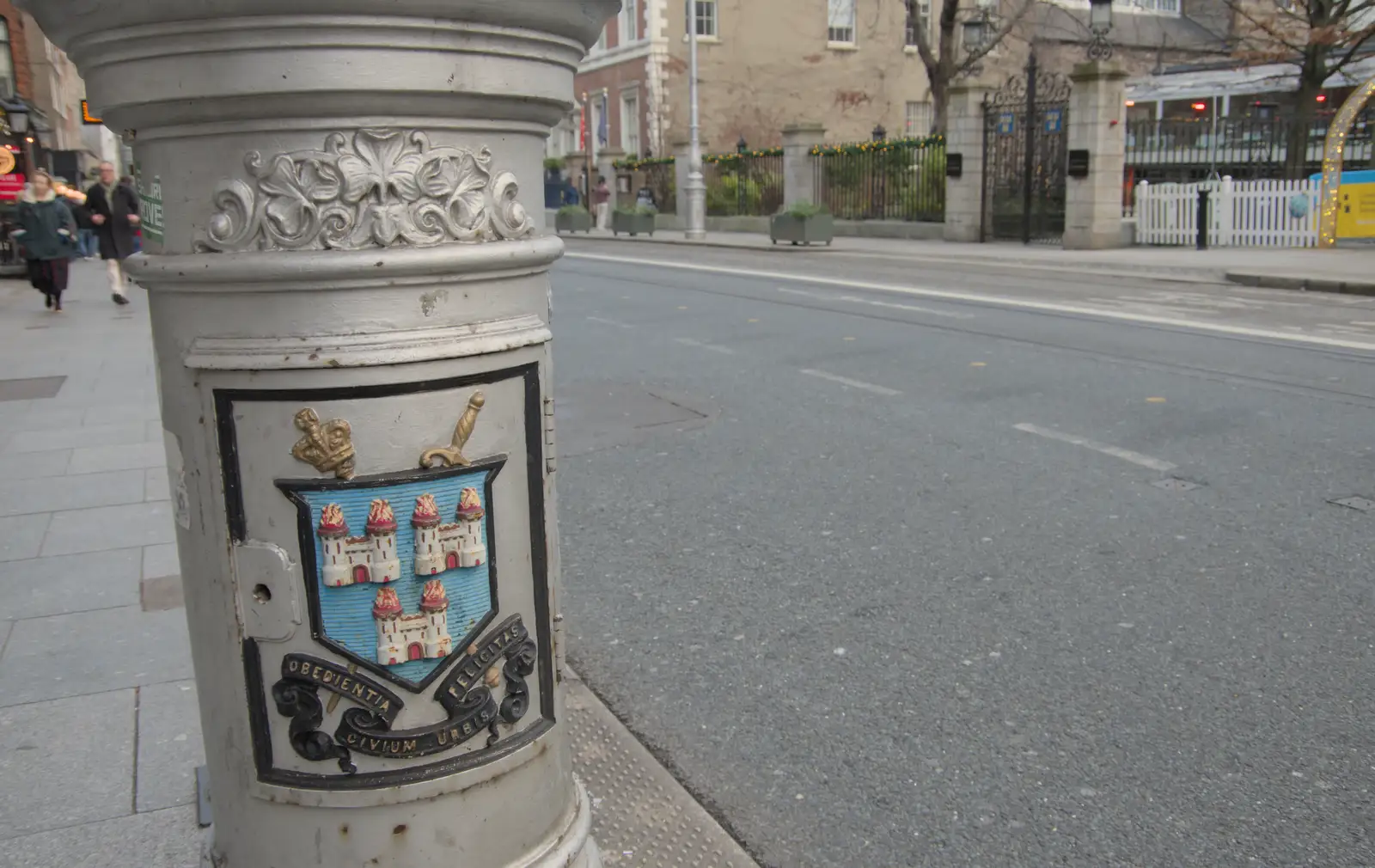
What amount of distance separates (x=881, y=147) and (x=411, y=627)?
28.2m

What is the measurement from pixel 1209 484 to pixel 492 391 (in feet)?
15.5

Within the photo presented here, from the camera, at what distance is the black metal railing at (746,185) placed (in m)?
34.0

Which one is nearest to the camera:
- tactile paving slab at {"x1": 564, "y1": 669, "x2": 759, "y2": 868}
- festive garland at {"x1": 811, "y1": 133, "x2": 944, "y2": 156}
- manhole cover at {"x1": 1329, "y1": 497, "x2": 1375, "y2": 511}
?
tactile paving slab at {"x1": 564, "y1": 669, "x2": 759, "y2": 868}

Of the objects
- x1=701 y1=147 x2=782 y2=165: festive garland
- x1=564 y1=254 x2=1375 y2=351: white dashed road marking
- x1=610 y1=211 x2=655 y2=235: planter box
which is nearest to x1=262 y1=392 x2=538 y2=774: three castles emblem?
x1=564 y1=254 x2=1375 y2=351: white dashed road marking

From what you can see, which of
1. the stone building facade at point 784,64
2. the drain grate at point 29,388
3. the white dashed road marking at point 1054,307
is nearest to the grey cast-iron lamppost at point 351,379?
the drain grate at point 29,388

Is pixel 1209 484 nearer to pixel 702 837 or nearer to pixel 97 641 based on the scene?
pixel 702 837

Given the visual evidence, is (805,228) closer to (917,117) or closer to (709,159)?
(709,159)

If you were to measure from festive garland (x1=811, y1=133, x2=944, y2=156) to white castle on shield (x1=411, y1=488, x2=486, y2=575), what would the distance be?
26.5 meters

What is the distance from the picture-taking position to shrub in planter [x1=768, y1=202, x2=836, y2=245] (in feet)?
84.5

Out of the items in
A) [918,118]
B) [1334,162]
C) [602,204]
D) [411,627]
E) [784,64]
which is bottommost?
[411,627]

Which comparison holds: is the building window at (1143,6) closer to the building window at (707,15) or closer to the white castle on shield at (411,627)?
the building window at (707,15)

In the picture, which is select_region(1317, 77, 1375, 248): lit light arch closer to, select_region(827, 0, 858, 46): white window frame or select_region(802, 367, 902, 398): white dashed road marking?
select_region(802, 367, 902, 398): white dashed road marking

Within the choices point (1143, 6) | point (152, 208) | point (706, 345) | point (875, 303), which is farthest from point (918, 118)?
point (152, 208)

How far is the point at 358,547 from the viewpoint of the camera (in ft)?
6.12
